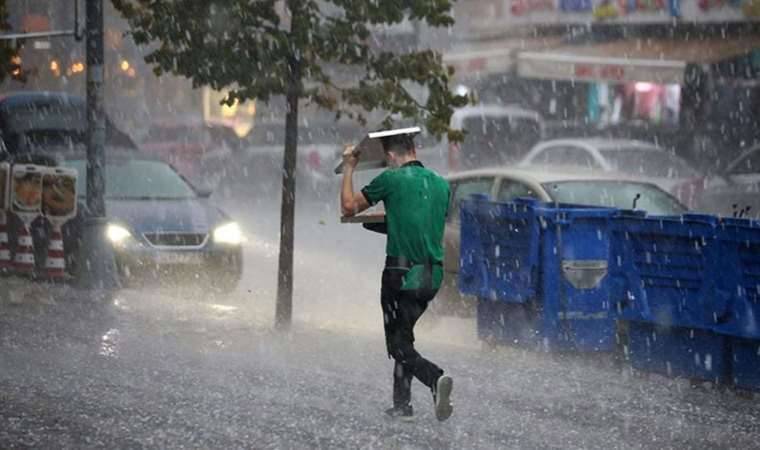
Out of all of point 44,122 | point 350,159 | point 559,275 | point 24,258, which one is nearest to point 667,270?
point 559,275

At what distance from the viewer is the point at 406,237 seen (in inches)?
361

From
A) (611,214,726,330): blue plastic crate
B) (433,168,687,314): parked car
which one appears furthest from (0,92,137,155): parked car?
(611,214,726,330): blue plastic crate

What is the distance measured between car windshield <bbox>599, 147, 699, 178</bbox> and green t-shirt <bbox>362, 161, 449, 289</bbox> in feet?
48.3

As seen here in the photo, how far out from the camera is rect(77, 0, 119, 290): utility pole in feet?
52.0

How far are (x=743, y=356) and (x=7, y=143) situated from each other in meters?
14.9

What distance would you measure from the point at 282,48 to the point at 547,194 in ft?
8.60

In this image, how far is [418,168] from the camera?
9.22 metres

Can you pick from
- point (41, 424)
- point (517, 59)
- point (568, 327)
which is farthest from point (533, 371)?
point (517, 59)

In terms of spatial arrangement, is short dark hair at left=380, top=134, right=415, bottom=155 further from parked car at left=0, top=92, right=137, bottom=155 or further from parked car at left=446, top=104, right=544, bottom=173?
parked car at left=446, top=104, right=544, bottom=173

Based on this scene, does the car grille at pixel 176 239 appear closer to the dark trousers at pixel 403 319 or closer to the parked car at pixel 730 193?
the dark trousers at pixel 403 319

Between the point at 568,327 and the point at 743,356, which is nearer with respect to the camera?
the point at 743,356

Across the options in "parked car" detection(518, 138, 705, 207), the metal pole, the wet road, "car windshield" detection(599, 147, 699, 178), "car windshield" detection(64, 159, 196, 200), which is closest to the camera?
the wet road

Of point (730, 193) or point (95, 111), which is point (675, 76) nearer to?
point (730, 193)

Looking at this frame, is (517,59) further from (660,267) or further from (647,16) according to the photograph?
(660,267)
